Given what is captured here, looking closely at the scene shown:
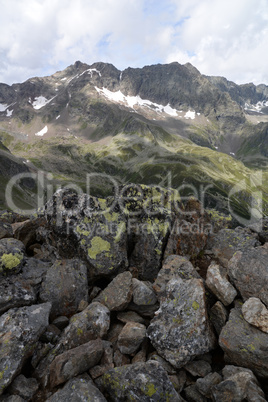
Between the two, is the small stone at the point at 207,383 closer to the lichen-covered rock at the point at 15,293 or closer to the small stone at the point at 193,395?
the small stone at the point at 193,395

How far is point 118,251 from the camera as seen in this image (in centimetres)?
1279

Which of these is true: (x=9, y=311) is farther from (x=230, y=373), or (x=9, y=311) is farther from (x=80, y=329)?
(x=230, y=373)

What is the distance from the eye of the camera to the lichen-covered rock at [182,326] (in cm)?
827

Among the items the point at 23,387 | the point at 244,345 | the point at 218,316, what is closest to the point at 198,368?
the point at 244,345

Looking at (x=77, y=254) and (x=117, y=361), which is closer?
(x=117, y=361)

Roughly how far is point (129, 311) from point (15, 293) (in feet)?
17.1

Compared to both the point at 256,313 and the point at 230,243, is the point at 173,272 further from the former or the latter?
the point at 230,243

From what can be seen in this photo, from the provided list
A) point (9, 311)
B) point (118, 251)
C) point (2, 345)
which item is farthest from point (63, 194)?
point (2, 345)

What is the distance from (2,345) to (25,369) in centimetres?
130

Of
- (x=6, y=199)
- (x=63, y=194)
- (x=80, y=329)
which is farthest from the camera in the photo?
(x=6, y=199)

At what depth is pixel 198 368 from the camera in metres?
8.13

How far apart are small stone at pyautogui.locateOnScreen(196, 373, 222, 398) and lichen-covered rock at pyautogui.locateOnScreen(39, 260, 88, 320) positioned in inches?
235

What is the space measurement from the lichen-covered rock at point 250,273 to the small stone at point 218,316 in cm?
104

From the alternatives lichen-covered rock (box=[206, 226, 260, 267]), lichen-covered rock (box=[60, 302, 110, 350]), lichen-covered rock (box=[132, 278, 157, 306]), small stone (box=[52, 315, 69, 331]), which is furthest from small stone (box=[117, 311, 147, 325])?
lichen-covered rock (box=[206, 226, 260, 267])
